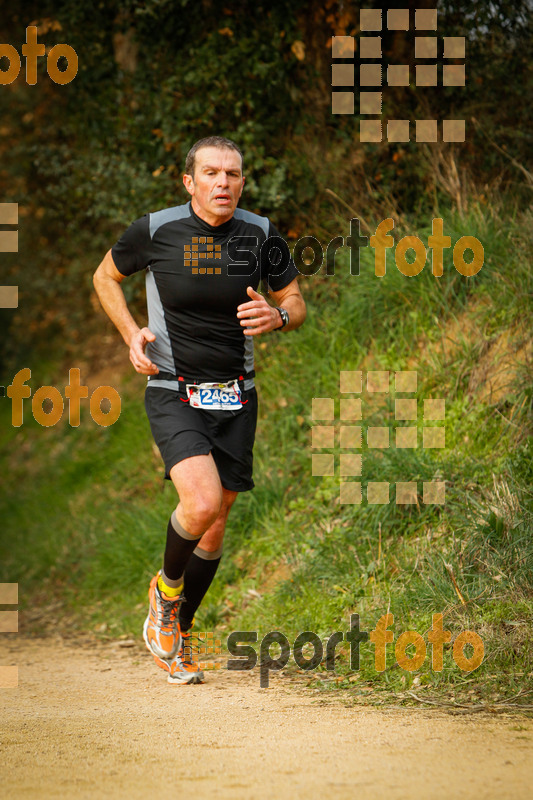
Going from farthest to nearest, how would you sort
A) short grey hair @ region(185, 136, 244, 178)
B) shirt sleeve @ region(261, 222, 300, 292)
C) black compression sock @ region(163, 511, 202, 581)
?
shirt sleeve @ region(261, 222, 300, 292) → short grey hair @ region(185, 136, 244, 178) → black compression sock @ region(163, 511, 202, 581)

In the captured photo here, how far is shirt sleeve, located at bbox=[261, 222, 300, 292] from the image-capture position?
4867 mm

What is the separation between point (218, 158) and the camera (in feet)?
15.4

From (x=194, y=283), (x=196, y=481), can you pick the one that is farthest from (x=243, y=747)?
(x=194, y=283)

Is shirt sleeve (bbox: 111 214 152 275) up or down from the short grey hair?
down

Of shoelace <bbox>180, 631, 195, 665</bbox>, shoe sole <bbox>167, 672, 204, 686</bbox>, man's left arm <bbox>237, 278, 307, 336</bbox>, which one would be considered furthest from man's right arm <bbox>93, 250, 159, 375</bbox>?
shoe sole <bbox>167, 672, 204, 686</bbox>

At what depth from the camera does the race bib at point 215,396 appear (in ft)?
15.4

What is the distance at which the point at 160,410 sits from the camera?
4648mm

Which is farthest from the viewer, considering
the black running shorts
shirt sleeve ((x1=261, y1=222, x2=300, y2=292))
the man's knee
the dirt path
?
shirt sleeve ((x1=261, y1=222, x2=300, y2=292))

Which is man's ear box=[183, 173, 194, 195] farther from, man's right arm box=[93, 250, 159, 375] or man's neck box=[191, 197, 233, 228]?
man's right arm box=[93, 250, 159, 375]

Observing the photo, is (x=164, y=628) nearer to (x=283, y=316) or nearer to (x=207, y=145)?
(x=283, y=316)

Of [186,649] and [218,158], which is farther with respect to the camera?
[186,649]

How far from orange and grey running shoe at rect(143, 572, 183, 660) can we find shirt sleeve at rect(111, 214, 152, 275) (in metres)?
1.68

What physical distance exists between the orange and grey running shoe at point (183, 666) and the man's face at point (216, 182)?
220cm

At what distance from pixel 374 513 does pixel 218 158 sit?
7.62ft
